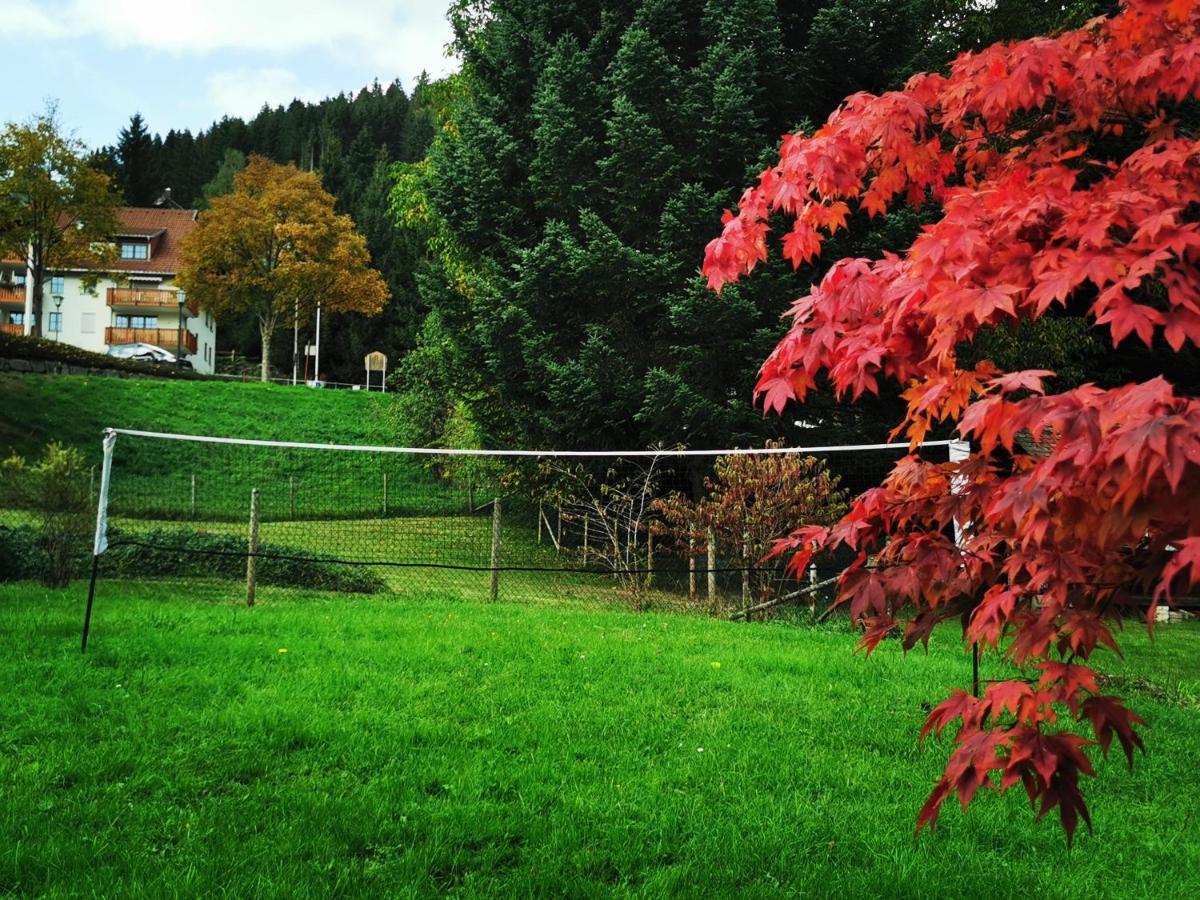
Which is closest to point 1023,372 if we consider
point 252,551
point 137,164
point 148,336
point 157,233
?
point 252,551

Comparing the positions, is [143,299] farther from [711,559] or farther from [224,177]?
[711,559]

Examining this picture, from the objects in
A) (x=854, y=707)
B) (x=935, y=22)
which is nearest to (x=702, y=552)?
(x=854, y=707)

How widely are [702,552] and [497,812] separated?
757 cm

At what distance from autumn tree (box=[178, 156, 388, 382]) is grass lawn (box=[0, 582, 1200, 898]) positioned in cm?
4133

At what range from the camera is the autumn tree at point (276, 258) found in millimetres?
45625

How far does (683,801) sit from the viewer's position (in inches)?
164

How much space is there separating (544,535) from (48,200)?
30.9 m

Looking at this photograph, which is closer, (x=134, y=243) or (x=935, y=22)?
(x=935, y=22)

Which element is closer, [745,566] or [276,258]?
[745,566]

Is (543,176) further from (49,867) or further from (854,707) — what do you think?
(49,867)

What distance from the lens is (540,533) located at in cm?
1557

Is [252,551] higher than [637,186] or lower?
lower

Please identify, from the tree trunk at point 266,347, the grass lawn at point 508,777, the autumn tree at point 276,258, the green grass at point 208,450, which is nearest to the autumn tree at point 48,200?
the autumn tree at point 276,258

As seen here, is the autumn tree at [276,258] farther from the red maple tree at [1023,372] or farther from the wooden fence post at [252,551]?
the red maple tree at [1023,372]
